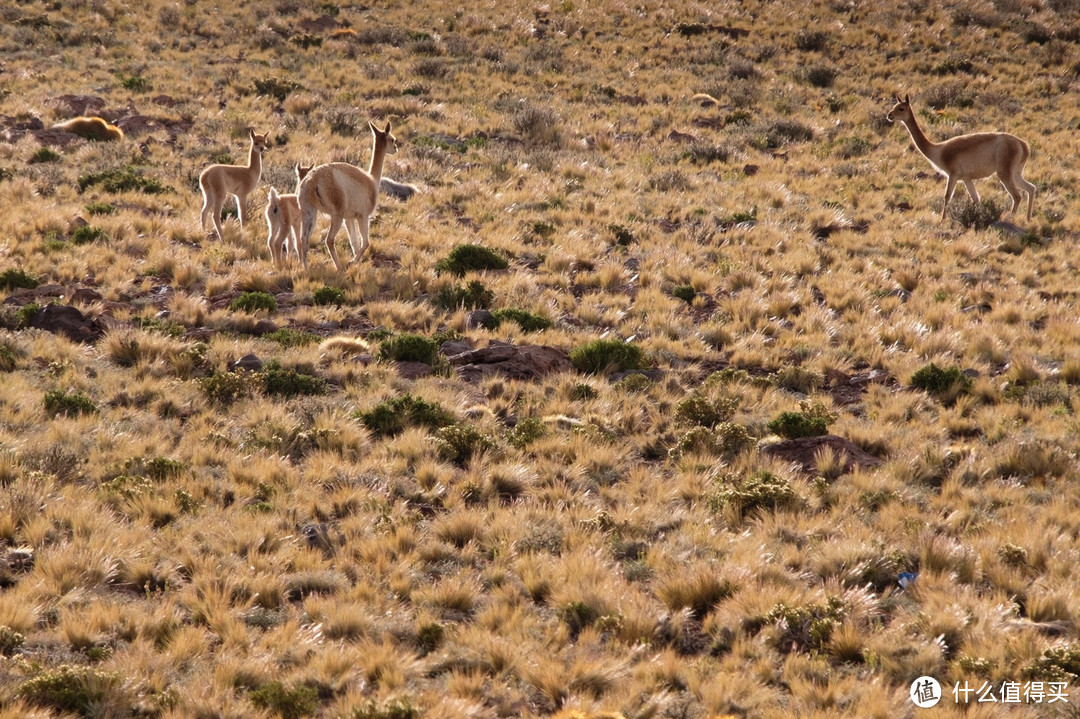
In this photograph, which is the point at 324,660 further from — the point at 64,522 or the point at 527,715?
the point at 64,522

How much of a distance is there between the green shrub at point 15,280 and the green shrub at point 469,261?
5627 millimetres

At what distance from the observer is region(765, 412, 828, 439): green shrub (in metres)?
8.46

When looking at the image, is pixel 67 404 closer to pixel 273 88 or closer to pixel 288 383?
pixel 288 383

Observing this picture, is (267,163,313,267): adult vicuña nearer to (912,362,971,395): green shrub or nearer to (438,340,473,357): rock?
(438,340,473,357): rock

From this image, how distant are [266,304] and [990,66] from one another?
103 feet

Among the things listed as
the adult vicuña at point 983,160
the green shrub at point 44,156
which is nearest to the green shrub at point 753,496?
the adult vicuña at point 983,160

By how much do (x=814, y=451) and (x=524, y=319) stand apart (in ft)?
16.0

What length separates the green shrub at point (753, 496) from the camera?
6.95 metres

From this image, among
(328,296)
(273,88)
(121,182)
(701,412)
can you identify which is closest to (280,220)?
(328,296)

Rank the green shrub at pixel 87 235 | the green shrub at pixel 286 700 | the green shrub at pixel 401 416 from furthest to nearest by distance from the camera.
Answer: the green shrub at pixel 87 235 → the green shrub at pixel 401 416 → the green shrub at pixel 286 700

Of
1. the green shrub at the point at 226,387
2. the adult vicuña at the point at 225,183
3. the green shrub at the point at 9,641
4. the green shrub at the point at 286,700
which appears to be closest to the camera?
the green shrub at the point at 286,700

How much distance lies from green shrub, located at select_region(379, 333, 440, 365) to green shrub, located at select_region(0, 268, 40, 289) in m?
5.21

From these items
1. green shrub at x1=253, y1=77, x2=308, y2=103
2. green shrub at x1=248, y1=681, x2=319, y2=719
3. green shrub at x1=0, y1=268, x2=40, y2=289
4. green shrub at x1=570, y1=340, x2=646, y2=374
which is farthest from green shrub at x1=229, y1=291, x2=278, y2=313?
green shrub at x1=253, y1=77, x2=308, y2=103

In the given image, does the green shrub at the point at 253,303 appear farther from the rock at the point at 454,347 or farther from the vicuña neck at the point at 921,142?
the vicuña neck at the point at 921,142
